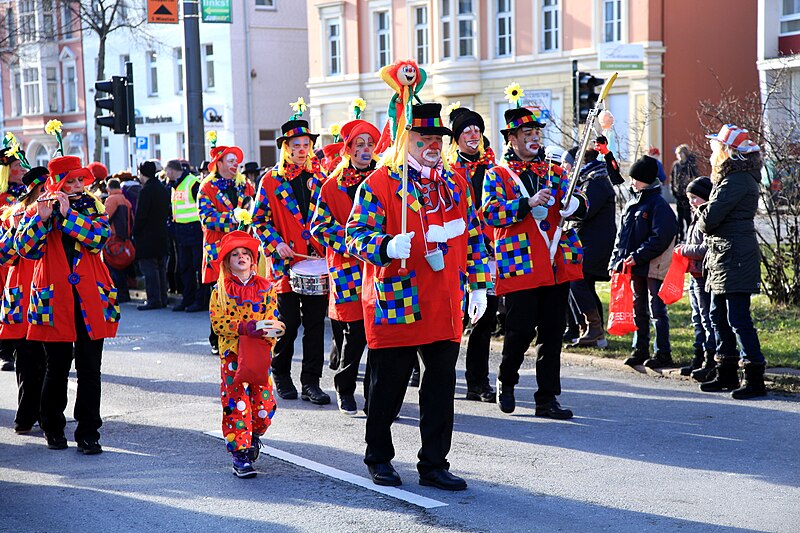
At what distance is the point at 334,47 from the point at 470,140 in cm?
3508

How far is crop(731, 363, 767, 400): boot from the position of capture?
8.66 metres

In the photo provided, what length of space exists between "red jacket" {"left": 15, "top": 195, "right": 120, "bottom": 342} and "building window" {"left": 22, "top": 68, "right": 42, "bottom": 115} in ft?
160

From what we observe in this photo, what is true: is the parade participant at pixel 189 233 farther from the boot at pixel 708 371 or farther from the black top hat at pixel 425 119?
the black top hat at pixel 425 119

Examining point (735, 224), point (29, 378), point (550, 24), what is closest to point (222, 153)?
point (29, 378)

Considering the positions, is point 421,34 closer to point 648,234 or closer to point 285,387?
point 648,234

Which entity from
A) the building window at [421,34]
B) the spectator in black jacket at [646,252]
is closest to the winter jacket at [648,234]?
the spectator in black jacket at [646,252]

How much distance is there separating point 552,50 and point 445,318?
103 ft

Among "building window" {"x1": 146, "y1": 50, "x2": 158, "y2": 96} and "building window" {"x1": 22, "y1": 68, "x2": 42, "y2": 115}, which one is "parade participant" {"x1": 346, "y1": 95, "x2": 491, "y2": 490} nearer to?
"building window" {"x1": 146, "y1": 50, "x2": 158, "y2": 96}

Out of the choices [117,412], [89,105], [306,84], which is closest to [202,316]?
[117,412]

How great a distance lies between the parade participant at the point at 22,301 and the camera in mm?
7684

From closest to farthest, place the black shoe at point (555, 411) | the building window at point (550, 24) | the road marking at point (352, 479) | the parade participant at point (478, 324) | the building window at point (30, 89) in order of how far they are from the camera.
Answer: the road marking at point (352, 479)
the black shoe at point (555, 411)
the parade participant at point (478, 324)
the building window at point (550, 24)
the building window at point (30, 89)

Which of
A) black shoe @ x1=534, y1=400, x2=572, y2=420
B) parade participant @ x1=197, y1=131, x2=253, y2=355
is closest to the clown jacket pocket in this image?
black shoe @ x1=534, y1=400, x2=572, y2=420

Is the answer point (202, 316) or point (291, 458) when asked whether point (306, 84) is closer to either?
point (202, 316)

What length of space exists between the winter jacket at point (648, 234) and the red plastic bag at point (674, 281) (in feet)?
0.66
